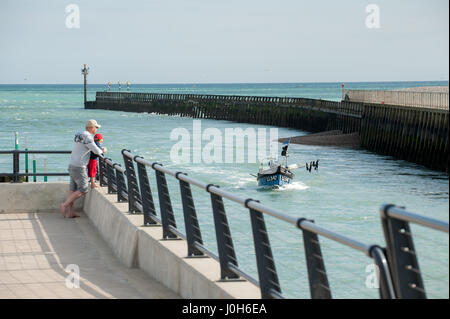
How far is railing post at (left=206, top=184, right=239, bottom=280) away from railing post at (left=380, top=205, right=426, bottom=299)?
124 inches

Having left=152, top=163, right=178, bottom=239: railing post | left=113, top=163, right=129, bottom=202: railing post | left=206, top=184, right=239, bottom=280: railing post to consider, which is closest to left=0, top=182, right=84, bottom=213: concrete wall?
left=113, top=163, right=129, bottom=202: railing post

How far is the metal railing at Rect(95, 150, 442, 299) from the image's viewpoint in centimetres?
384

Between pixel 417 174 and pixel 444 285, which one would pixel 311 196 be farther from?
pixel 444 285

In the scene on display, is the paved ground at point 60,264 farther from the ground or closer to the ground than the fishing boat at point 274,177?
farther from the ground

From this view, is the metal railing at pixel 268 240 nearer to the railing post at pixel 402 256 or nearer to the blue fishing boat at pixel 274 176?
the railing post at pixel 402 256

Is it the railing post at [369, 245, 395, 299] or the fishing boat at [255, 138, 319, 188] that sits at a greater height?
the railing post at [369, 245, 395, 299]

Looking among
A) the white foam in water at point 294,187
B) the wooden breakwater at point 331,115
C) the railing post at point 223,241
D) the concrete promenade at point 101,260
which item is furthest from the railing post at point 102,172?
the white foam in water at point 294,187

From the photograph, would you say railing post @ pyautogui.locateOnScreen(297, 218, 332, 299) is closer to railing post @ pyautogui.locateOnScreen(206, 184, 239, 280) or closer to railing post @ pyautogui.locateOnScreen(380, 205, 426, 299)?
railing post @ pyautogui.locateOnScreen(380, 205, 426, 299)

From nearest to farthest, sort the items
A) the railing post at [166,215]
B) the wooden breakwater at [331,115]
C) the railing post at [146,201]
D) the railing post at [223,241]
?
the railing post at [223,241] → the railing post at [166,215] → the railing post at [146,201] → the wooden breakwater at [331,115]

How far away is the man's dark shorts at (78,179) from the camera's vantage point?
13367 mm

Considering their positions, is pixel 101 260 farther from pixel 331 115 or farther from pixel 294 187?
pixel 331 115

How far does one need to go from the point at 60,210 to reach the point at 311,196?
27.6m

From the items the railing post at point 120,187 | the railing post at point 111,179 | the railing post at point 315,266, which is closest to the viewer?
the railing post at point 315,266

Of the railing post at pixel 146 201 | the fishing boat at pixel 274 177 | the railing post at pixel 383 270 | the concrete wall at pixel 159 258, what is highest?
the railing post at pixel 383 270
